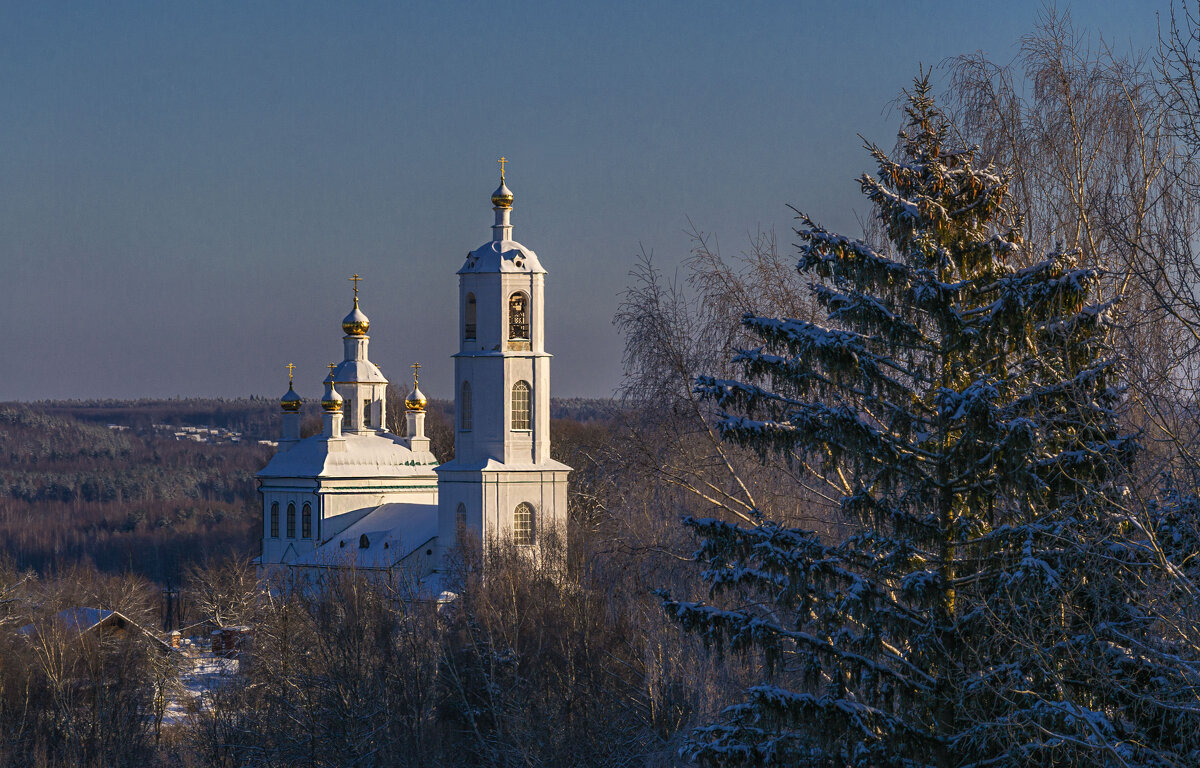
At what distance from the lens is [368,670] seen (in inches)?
1121

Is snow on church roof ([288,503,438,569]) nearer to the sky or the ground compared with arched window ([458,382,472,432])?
nearer to the ground

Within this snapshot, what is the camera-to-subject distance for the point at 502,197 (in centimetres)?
4256

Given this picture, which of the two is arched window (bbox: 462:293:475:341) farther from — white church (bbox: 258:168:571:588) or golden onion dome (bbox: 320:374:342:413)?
golden onion dome (bbox: 320:374:342:413)

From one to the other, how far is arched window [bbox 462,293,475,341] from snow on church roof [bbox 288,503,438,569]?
6.73 meters

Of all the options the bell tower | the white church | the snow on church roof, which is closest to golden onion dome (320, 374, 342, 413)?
the snow on church roof

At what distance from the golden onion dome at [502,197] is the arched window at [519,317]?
8.75 ft

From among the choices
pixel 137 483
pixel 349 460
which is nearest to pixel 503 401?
pixel 349 460

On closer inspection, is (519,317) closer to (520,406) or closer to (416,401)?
(520,406)

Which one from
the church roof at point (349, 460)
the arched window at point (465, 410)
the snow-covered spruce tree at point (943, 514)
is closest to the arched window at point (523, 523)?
the arched window at point (465, 410)

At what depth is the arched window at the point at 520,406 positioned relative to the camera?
42031 mm

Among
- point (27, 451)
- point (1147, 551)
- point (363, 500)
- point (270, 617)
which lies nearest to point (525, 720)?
point (270, 617)

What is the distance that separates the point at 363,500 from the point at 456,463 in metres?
10.5

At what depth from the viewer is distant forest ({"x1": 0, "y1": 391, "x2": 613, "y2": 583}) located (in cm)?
9037

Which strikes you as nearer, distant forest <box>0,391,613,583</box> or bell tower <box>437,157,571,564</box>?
bell tower <box>437,157,571,564</box>
